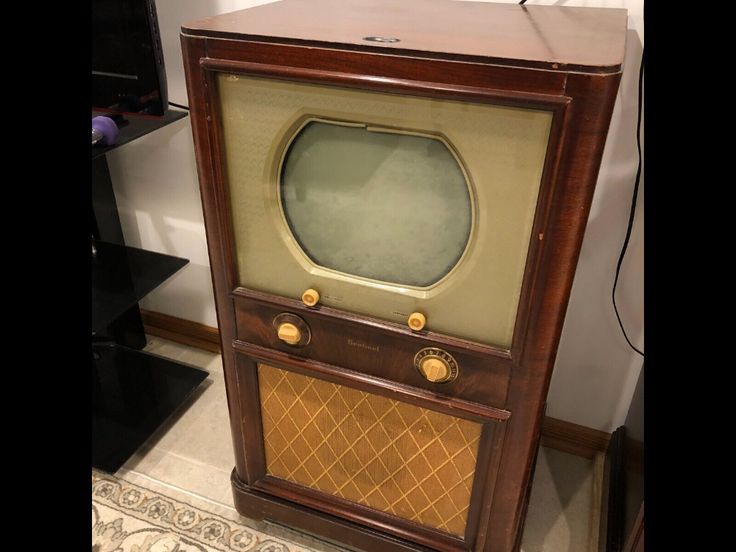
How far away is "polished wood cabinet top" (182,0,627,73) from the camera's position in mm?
617

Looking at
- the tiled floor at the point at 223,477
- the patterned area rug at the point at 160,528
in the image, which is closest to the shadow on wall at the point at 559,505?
the tiled floor at the point at 223,477

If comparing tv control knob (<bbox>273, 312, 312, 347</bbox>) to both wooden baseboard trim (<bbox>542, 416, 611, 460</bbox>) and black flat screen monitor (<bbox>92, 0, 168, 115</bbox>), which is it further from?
wooden baseboard trim (<bbox>542, 416, 611, 460</bbox>)

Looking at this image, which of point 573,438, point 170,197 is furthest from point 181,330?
point 573,438

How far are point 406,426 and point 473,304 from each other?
0.85 ft

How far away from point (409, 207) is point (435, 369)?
226mm

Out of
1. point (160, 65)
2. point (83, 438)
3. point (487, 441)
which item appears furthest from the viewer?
point (160, 65)

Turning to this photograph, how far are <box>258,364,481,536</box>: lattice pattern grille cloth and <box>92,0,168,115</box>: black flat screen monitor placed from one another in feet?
1.90

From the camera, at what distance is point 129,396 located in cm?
152

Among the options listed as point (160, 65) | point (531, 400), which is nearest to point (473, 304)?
point (531, 400)

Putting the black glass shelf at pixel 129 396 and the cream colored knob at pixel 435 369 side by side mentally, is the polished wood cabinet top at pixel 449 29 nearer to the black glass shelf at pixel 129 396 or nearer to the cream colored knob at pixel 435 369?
the cream colored knob at pixel 435 369

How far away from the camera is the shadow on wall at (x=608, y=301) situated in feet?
3.46
